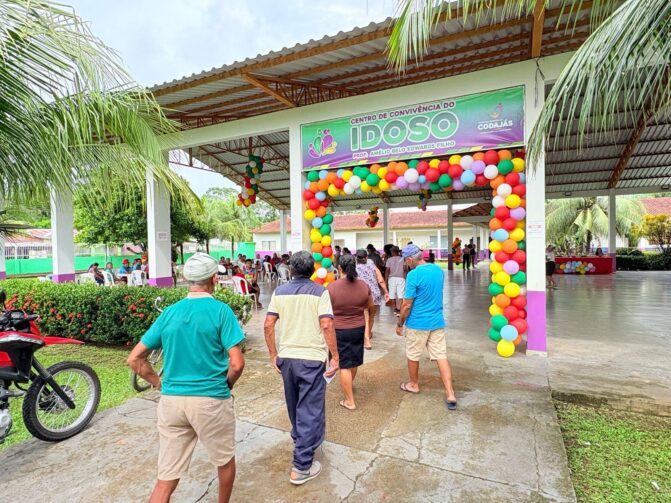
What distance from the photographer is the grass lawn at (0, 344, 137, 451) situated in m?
3.47

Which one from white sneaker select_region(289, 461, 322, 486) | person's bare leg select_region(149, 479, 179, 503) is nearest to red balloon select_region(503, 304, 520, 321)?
white sneaker select_region(289, 461, 322, 486)

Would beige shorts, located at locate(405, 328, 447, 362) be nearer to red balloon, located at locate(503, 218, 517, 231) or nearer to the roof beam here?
red balloon, located at locate(503, 218, 517, 231)

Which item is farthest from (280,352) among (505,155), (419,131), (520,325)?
(419,131)

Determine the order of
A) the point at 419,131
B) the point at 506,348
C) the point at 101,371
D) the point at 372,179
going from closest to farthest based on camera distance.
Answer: the point at 101,371
the point at 506,348
the point at 419,131
the point at 372,179

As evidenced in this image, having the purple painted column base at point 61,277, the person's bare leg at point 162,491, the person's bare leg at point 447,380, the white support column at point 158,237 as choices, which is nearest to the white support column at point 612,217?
the person's bare leg at point 447,380

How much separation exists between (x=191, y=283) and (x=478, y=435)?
245cm

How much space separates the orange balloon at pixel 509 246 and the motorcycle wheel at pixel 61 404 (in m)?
4.82

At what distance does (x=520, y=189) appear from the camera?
16.6ft

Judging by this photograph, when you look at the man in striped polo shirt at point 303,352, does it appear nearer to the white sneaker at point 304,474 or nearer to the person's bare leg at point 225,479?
the white sneaker at point 304,474

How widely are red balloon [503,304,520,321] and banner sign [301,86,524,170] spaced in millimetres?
2120

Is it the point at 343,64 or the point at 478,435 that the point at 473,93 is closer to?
the point at 343,64

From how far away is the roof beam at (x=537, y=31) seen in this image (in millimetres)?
4091

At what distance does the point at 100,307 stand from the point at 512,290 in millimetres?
5782

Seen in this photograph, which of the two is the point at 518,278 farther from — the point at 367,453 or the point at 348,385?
the point at 367,453
